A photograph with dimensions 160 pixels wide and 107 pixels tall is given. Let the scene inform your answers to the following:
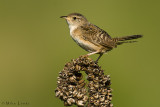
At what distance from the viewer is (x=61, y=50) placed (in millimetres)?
7324

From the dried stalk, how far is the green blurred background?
1.76 m

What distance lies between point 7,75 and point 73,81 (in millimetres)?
3567

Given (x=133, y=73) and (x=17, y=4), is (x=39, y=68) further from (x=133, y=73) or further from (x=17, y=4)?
(x=17, y=4)

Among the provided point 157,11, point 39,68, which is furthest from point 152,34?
point 39,68

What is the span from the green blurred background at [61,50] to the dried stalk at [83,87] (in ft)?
5.76

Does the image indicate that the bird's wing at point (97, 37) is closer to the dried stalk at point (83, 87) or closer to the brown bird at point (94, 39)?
the brown bird at point (94, 39)

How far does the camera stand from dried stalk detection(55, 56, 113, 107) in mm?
3318

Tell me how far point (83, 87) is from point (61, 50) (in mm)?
3956

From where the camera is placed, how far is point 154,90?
5.94 m

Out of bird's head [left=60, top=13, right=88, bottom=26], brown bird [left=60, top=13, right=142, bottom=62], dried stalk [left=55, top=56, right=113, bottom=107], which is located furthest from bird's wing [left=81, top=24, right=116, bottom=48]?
dried stalk [left=55, top=56, right=113, bottom=107]

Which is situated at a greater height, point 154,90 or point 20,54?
point 20,54

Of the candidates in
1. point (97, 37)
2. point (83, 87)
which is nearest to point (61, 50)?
point (97, 37)

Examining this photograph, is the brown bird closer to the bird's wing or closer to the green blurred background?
the bird's wing

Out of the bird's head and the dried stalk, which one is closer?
the dried stalk
